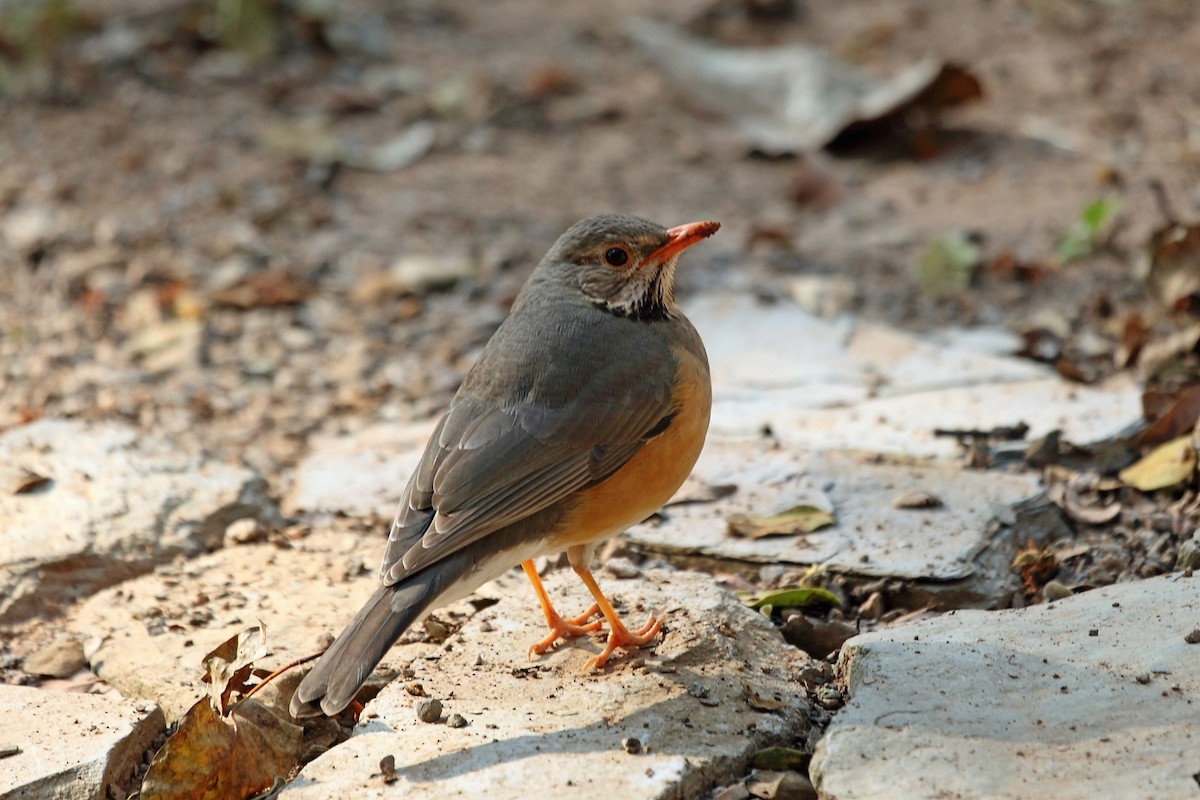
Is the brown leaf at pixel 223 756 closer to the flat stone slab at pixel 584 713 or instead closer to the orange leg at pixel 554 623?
the flat stone slab at pixel 584 713

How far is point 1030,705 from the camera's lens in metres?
3.83

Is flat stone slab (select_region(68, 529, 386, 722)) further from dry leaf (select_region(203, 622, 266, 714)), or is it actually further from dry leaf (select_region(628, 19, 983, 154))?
dry leaf (select_region(628, 19, 983, 154))

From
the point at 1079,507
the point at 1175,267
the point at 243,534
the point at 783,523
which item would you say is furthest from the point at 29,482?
the point at 1175,267

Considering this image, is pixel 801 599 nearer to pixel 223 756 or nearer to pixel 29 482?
pixel 223 756

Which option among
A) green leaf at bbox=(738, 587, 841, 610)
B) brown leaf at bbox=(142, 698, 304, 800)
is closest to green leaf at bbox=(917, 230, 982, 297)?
green leaf at bbox=(738, 587, 841, 610)

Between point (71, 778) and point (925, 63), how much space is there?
8.16 m

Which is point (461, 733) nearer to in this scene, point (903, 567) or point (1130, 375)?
point (903, 567)

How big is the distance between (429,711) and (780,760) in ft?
3.36

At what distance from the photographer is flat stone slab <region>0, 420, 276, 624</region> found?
17.2ft

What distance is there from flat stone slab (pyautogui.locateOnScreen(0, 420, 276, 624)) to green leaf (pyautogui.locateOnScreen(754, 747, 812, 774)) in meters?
2.61

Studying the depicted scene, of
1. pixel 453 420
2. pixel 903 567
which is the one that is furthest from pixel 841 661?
pixel 453 420

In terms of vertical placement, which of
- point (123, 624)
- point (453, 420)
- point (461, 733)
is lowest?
point (123, 624)

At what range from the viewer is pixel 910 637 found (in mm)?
4266

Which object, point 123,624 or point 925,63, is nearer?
point 123,624
